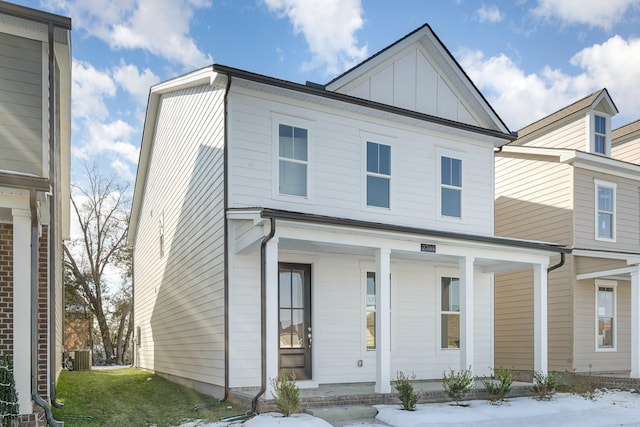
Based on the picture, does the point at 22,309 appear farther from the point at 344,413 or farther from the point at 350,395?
the point at 350,395

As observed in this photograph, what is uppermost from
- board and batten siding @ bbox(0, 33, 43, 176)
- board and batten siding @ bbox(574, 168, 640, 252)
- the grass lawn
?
board and batten siding @ bbox(0, 33, 43, 176)

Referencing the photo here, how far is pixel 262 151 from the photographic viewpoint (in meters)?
9.97

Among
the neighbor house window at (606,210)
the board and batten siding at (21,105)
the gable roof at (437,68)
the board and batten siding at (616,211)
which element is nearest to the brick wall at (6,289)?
the board and batten siding at (21,105)

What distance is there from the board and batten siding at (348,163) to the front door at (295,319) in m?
1.32

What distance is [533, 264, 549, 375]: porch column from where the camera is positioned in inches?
427

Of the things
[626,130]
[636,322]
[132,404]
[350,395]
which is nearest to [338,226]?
[350,395]

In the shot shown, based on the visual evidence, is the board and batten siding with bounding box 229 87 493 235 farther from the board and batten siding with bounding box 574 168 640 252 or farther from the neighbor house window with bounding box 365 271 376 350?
the board and batten siding with bounding box 574 168 640 252

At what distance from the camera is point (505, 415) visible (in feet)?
27.9

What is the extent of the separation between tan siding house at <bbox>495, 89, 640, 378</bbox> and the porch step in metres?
7.74

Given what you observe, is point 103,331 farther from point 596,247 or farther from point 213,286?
point 596,247

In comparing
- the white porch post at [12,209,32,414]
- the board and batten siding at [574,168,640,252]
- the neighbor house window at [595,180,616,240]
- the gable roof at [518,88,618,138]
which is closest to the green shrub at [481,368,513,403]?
the board and batten siding at [574,168,640,252]

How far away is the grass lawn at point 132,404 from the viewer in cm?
811

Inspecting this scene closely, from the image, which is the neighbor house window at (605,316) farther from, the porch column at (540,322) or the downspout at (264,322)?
the downspout at (264,322)

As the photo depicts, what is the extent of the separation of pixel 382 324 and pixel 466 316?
2.06 metres
